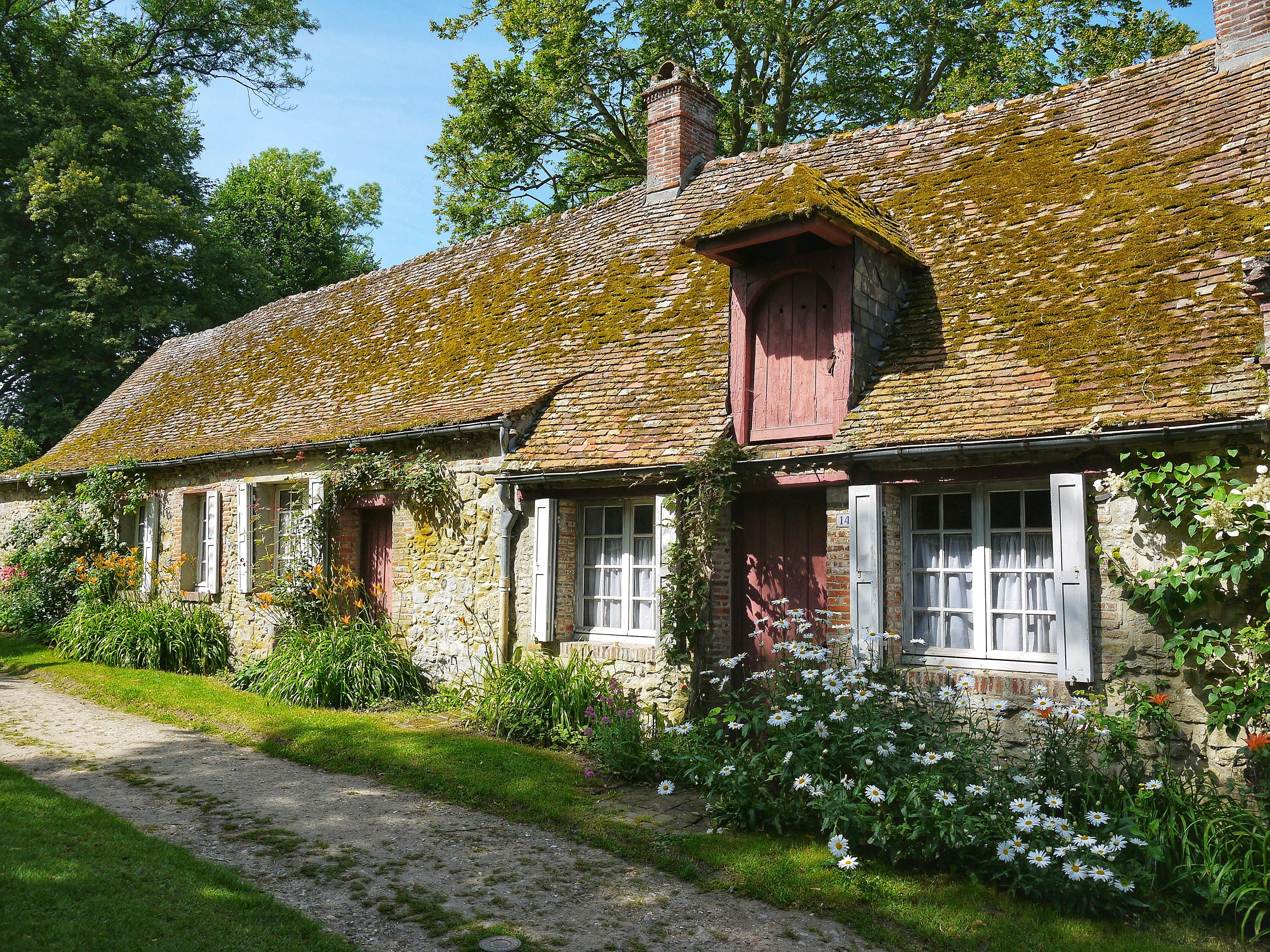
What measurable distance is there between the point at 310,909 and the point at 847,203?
6.69 metres

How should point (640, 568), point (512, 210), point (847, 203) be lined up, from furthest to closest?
point (512, 210) < point (640, 568) < point (847, 203)

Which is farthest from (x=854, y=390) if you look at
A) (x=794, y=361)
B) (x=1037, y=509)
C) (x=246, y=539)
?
(x=246, y=539)

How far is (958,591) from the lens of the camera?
6.70 meters

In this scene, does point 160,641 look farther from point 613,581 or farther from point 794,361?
point 794,361

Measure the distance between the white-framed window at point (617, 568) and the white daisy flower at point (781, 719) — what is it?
231cm

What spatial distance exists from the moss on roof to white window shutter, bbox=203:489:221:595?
8.19 meters

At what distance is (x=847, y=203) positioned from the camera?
25.8 ft

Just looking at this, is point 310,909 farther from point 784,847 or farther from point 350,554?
point 350,554

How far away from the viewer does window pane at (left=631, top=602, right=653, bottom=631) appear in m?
8.31

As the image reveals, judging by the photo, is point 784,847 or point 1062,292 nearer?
point 784,847

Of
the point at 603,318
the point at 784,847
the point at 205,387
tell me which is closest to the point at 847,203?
the point at 603,318

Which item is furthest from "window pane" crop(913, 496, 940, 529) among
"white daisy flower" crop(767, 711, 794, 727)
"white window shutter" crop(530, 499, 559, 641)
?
"white window shutter" crop(530, 499, 559, 641)

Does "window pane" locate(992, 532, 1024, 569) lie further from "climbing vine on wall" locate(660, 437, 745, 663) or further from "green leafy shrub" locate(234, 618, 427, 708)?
"green leafy shrub" locate(234, 618, 427, 708)

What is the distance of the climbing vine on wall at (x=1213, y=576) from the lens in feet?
17.3
